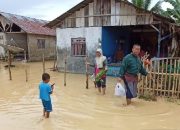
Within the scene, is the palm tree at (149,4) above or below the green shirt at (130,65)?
above

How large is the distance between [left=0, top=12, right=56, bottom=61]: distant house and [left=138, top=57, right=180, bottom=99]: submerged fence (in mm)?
15951

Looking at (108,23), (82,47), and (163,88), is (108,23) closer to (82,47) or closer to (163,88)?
(82,47)

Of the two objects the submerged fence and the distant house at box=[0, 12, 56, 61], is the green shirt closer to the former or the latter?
the submerged fence

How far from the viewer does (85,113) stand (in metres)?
7.50

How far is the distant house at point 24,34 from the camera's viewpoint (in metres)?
23.7

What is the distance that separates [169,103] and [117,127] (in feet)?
8.81

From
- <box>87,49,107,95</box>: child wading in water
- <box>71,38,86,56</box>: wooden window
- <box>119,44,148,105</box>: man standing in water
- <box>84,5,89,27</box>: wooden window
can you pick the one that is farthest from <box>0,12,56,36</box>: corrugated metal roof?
<box>119,44,148,105</box>: man standing in water

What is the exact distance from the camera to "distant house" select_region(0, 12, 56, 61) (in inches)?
934

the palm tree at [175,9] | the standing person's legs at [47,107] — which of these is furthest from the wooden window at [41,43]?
the standing person's legs at [47,107]

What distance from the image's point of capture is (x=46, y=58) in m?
27.3

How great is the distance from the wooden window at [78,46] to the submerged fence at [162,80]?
6782mm

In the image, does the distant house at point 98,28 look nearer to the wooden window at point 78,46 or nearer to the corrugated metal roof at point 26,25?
the wooden window at point 78,46

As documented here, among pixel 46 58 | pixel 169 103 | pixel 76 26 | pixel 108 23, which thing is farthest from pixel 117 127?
pixel 46 58

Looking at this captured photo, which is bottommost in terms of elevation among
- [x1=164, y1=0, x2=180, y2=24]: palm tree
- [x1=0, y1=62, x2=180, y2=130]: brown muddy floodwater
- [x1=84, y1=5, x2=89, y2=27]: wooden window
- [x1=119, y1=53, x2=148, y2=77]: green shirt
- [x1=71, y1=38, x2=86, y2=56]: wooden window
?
[x1=0, y1=62, x2=180, y2=130]: brown muddy floodwater
